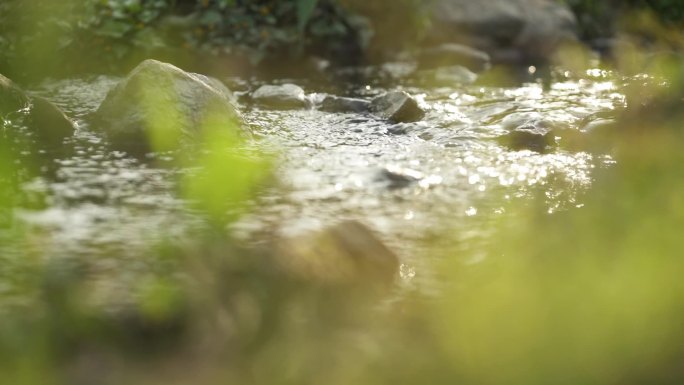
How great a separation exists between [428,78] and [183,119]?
264cm

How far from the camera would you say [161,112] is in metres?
4.08

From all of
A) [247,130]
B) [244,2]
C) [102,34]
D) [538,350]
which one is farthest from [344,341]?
[244,2]

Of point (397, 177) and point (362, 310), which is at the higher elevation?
point (397, 177)

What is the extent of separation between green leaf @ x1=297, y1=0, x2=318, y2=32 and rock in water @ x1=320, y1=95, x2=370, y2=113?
172 cm

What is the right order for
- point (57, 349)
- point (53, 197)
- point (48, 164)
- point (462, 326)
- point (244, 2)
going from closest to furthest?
point (57, 349)
point (462, 326)
point (53, 197)
point (48, 164)
point (244, 2)

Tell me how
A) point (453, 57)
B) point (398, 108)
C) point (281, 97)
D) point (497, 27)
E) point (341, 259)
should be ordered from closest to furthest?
point (341, 259) < point (398, 108) < point (281, 97) < point (453, 57) < point (497, 27)

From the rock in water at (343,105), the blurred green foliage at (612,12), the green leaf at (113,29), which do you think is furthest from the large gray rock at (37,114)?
the blurred green foliage at (612,12)

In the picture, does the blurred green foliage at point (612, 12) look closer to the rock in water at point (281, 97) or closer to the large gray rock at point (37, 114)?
the rock in water at point (281, 97)

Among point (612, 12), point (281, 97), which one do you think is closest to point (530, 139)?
point (281, 97)

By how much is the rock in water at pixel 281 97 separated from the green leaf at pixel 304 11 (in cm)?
146

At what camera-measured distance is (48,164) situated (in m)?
3.65

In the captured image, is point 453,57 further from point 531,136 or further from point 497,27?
point 531,136

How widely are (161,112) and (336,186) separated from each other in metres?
1.07

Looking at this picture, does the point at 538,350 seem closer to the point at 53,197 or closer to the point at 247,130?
the point at 53,197
